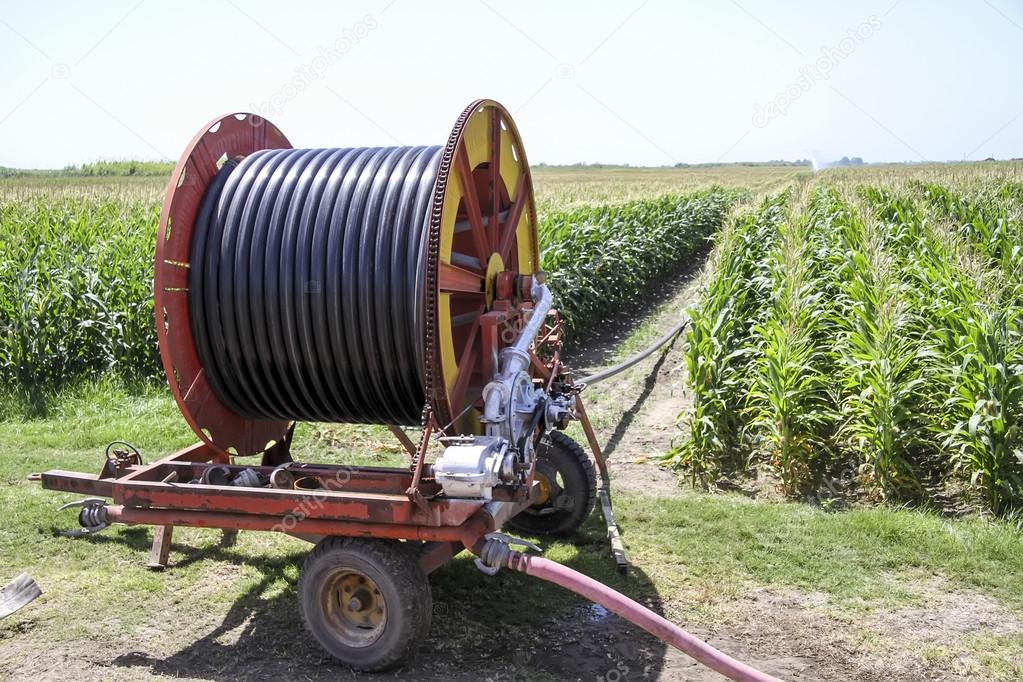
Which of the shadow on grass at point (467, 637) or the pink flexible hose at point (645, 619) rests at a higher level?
the pink flexible hose at point (645, 619)

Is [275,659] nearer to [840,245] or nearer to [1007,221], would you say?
[840,245]

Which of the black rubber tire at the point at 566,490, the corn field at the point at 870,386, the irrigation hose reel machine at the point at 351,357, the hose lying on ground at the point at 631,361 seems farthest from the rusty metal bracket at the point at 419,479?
the hose lying on ground at the point at 631,361

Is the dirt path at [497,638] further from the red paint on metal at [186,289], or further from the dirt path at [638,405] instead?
the dirt path at [638,405]

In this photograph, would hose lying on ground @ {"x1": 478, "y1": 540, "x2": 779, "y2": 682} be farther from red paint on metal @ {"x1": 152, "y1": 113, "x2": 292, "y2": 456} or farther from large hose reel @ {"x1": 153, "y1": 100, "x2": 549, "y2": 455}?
red paint on metal @ {"x1": 152, "y1": 113, "x2": 292, "y2": 456}

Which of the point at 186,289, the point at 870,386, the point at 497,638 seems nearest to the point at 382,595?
the point at 497,638

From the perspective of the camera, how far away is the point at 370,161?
5.43m

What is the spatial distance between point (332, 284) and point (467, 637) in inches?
79.6

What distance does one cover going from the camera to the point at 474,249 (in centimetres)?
592

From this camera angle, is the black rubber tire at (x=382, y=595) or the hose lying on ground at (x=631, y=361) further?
the hose lying on ground at (x=631, y=361)

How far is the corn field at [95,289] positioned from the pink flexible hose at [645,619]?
22.7ft

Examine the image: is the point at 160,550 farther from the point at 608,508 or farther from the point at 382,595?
the point at 608,508

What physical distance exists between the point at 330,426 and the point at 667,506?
11.6ft

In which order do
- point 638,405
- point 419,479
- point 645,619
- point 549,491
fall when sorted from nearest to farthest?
point 645,619
point 419,479
point 549,491
point 638,405

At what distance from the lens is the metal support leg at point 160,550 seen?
5907 millimetres
